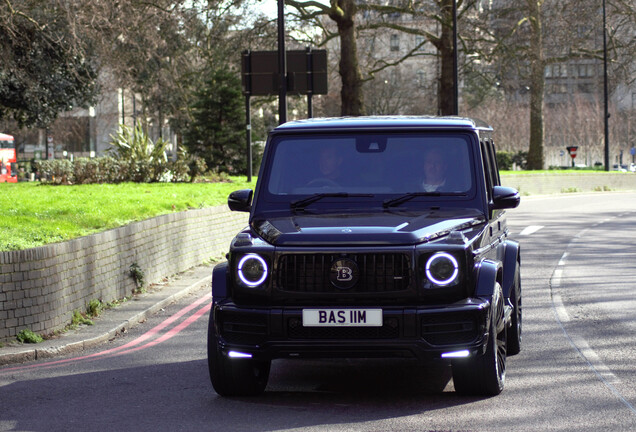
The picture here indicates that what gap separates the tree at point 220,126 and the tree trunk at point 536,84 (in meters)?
13.0

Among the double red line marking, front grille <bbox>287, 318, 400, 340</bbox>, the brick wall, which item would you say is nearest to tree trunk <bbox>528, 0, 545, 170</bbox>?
the brick wall

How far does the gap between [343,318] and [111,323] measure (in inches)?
198

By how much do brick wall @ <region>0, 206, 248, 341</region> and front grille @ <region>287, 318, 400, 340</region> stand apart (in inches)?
155

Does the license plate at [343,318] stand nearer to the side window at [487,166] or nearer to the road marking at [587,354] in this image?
the road marking at [587,354]

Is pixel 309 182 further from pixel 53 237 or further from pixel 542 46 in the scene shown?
pixel 542 46

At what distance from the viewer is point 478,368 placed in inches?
294

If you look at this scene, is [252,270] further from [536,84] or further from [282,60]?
[536,84]

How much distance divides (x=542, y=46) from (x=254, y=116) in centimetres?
2087

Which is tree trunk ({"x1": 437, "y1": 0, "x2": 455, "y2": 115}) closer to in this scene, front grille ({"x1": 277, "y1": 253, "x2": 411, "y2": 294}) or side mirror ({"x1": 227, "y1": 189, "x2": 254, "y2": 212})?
side mirror ({"x1": 227, "y1": 189, "x2": 254, "y2": 212})

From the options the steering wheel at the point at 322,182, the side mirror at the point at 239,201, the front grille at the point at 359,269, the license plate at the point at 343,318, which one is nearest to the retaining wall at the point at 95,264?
the side mirror at the point at 239,201

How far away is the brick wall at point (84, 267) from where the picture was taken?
33.8 feet

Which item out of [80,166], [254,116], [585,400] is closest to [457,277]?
[585,400]

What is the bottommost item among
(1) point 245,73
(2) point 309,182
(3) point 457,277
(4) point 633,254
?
(4) point 633,254

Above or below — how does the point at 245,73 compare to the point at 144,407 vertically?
above
